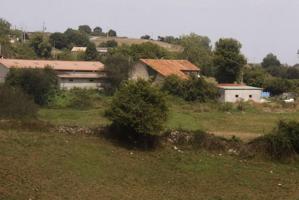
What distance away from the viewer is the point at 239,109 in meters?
41.0

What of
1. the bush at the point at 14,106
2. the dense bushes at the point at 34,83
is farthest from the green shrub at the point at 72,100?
the bush at the point at 14,106

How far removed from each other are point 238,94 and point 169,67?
9.79m

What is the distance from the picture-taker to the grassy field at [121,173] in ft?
55.5

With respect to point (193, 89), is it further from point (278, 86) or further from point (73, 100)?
point (278, 86)

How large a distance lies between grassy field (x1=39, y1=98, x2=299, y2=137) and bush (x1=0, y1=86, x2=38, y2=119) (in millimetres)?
1413

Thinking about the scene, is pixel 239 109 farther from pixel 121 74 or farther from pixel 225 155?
pixel 225 155

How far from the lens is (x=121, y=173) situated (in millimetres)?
19328

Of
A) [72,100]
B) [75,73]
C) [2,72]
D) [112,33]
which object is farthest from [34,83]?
[112,33]

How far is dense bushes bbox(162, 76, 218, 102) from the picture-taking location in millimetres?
44594

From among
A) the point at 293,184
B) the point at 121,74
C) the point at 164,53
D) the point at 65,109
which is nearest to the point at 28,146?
the point at 293,184

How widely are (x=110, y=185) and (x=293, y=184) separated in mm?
6898

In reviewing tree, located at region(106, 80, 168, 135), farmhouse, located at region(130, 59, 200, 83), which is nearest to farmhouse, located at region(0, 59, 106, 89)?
farmhouse, located at region(130, 59, 200, 83)

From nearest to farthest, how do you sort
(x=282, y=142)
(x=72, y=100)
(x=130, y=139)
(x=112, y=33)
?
(x=282, y=142)
(x=130, y=139)
(x=72, y=100)
(x=112, y=33)

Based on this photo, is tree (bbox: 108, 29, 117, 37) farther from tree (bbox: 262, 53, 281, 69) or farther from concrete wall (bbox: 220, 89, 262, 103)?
concrete wall (bbox: 220, 89, 262, 103)
